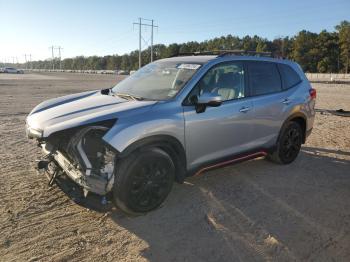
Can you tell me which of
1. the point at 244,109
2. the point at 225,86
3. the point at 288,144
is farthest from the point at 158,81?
the point at 288,144

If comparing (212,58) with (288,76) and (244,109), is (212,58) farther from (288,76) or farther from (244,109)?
(288,76)

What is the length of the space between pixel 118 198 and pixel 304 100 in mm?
4047

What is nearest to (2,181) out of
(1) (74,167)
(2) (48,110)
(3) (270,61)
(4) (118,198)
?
(2) (48,110)

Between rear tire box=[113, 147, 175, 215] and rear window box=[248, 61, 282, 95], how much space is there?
203 cm

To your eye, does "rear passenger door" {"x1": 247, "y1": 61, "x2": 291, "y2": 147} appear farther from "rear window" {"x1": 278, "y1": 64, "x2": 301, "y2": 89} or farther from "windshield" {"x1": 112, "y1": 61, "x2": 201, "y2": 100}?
"windshield" {"x1": 112, "y1": 61, "x2": 201, "y2": 100}

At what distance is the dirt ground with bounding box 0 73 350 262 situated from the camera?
3.56m

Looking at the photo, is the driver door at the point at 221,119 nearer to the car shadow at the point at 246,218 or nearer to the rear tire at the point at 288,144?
the car shadow at the point at 246,218

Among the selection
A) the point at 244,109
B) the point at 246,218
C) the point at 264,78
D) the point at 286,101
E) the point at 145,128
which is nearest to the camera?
the point at 145,128

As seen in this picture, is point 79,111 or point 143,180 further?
point 79,111

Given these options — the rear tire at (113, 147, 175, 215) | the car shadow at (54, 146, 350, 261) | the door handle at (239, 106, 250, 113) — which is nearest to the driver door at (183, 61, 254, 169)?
the door handle at (239, 106, 250, 113)

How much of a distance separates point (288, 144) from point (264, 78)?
134 cm

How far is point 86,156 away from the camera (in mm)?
3938

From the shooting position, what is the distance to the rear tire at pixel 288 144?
246 inches

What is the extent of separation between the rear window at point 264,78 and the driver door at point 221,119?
8.9 inches
